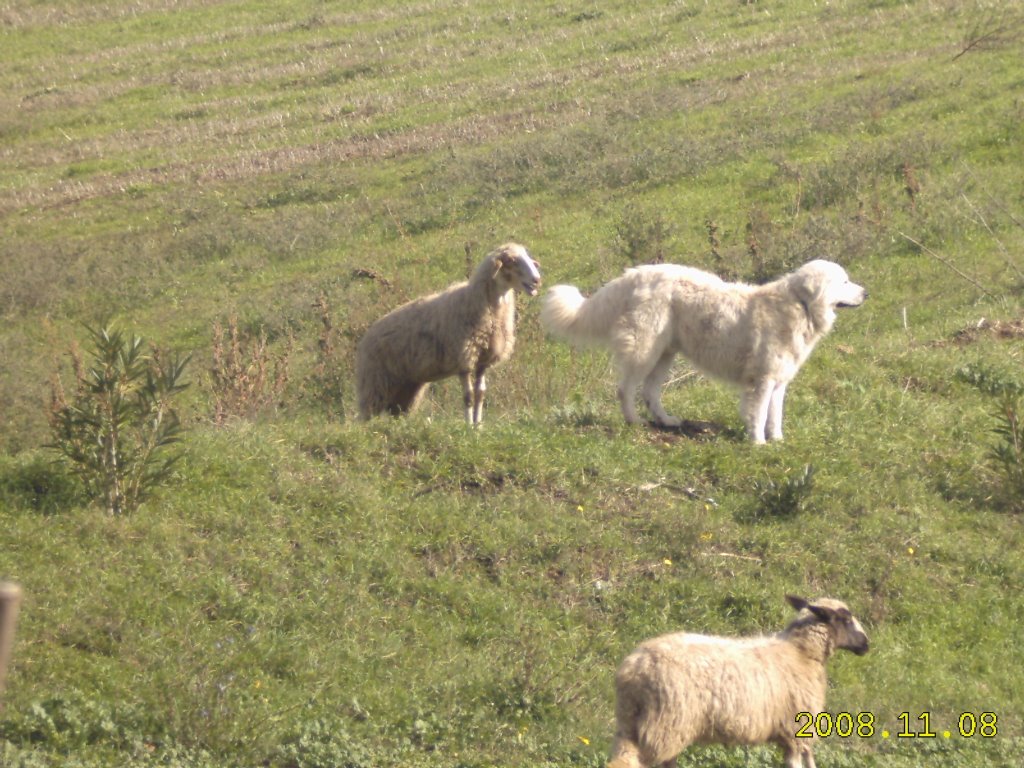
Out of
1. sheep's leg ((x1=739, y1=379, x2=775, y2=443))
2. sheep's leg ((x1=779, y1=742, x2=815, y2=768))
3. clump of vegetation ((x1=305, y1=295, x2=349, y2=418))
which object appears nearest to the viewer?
sheep's leg ((x1=779, y1=742, x2=815, y2=768))

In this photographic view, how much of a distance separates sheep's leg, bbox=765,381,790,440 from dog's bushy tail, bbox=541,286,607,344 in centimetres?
150

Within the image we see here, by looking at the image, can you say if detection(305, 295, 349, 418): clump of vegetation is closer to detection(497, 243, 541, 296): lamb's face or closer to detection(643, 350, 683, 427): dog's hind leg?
detection(497, 243, 541, 296): lamb's face

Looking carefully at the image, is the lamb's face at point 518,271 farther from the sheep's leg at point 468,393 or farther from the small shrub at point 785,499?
the small shrub at point 785,499

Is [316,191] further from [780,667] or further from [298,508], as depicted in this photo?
[780,667]

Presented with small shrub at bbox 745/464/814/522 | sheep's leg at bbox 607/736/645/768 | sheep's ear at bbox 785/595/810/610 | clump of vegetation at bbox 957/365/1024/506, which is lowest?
sheep's leg at bbox 607/736/645/768

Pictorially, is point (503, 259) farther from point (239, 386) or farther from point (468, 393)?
point (239, 386)

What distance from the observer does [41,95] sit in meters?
37.2

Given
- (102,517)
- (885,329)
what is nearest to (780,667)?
(102,517)

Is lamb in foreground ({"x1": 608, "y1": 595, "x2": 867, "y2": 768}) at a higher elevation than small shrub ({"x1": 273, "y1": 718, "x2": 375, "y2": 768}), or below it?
higher

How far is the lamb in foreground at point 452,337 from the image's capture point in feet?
38.9

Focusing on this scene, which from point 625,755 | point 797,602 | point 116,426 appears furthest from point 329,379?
point 625,755

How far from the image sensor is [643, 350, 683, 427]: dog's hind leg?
10938 millimetres

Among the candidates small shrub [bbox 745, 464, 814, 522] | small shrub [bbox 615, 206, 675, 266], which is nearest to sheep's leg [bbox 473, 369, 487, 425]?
small shrub [bbox 745, 464, 814, 522]

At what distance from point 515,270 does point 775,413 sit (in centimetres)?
272
